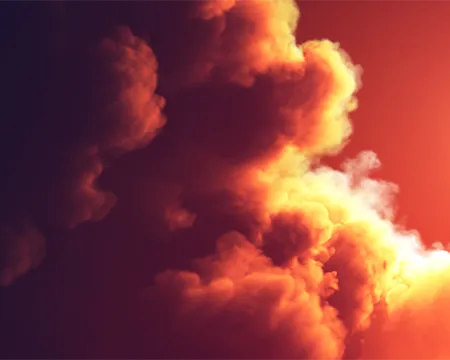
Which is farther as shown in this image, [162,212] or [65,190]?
[162,212]

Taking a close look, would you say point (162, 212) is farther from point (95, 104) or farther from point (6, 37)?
point (6, 37)

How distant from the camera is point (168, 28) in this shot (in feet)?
41.4

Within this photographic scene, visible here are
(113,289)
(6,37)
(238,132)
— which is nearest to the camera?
(6,37)

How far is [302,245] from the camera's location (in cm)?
1344

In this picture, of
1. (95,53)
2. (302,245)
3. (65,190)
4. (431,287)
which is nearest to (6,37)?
(95,53)

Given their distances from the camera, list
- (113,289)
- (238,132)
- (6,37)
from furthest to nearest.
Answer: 1. (238,132)
2. (113,289)
3. (6,37)

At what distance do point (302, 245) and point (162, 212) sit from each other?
2.95m

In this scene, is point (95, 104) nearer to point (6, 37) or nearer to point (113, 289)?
point (6, 37)

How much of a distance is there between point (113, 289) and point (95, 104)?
3503 mm

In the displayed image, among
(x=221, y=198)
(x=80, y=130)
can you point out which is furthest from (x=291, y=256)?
(x=80, y=130)

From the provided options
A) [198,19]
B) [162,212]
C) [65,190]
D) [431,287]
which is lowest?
[65,190]

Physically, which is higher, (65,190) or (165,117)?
(165,117)

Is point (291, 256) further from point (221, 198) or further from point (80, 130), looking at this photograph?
point (80, 130)

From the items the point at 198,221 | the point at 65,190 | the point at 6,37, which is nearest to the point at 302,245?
the point at 198,221
